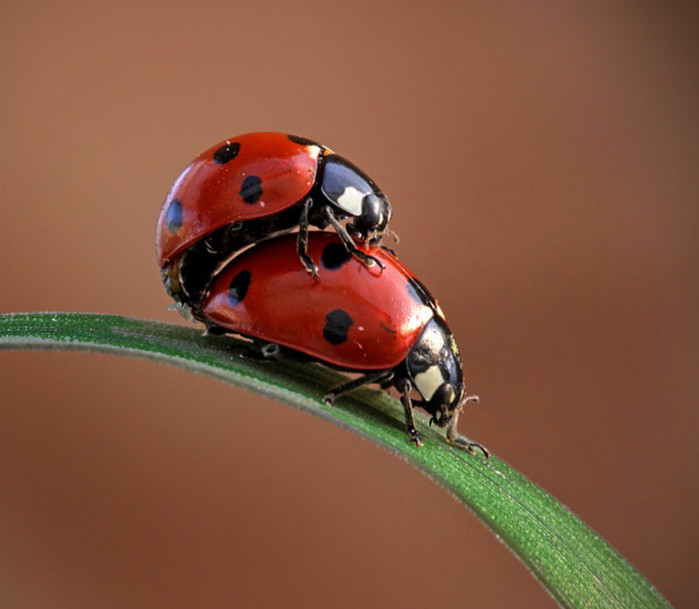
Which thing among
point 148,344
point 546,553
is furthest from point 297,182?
point 546,553

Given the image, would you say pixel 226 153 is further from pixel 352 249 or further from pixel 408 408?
pixel 408 408

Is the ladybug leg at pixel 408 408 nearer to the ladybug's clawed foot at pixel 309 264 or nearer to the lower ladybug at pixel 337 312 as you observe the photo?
the lower ladybug at pixel 337 312

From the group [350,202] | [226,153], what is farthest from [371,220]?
[226,153]

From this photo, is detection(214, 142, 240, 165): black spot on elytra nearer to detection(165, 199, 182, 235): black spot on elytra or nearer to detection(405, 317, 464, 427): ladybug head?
detection(165, 199, 182, 235): black spot on elytra

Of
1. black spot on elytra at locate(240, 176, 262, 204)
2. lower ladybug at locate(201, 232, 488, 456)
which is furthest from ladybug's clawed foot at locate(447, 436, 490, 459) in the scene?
black spot on elytra at locate(240, 176, 262, 204)

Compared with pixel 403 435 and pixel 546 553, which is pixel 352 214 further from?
pixel 546 553

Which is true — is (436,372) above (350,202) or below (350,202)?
below

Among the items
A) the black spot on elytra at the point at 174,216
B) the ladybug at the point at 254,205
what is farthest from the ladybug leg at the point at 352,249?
the black spot on elytra at the point at 174,216
